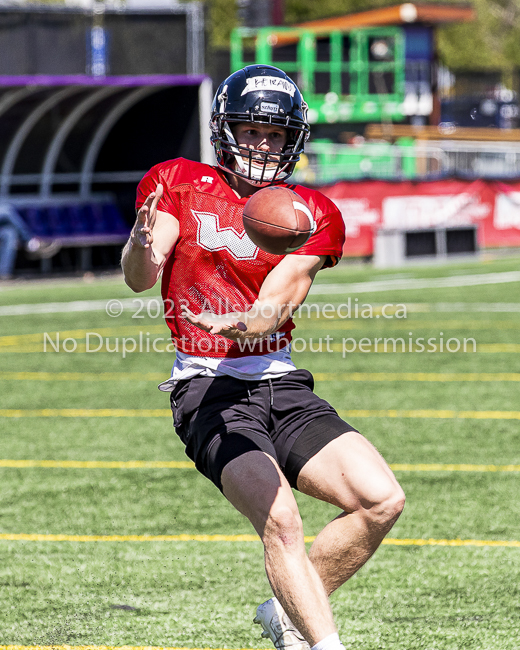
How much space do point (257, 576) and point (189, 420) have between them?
129 centimetres

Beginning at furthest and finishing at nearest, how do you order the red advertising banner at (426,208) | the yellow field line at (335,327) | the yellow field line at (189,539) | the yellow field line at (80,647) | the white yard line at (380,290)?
the red advertising banner at (426,208) < the white yard line at (380,290) < the yellow field line at (335,327) < the yellow field line at (189,539) < the yellow field line at (80,647)

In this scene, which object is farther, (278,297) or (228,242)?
(228,242)

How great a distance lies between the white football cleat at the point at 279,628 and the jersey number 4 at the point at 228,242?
1.37 metres

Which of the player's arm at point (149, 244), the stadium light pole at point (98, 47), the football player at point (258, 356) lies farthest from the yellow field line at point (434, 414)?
the stadium light pole at point (98, 47)

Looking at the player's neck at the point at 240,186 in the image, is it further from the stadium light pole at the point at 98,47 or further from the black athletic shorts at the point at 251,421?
the stadium light pole at the point at 98,47

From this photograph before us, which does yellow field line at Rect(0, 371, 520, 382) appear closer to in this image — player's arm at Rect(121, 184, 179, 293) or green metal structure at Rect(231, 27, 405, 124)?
player's arm at Rect(121, 184, 179, 293)

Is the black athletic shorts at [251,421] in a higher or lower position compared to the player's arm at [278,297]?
lower

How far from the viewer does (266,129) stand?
165 inches

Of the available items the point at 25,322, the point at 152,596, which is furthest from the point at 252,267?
the point at 25,322

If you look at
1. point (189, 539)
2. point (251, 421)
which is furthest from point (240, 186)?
point (189, 539)

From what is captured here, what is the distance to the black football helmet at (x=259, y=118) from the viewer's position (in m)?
4.12

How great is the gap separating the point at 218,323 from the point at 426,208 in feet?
74.2

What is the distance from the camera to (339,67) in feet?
130

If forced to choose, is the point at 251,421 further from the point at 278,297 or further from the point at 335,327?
the point at 335,327
